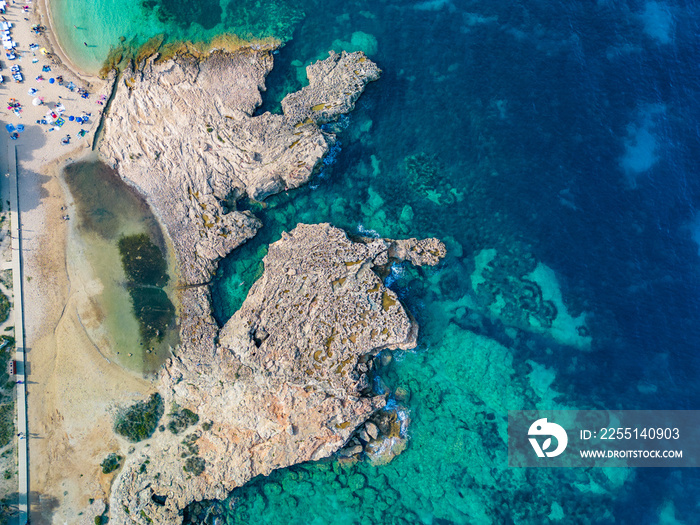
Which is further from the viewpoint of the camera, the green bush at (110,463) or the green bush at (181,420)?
the green bush at (181,420)

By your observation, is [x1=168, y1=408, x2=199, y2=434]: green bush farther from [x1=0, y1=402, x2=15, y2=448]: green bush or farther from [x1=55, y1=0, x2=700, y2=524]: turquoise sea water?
[x1=0, y1=402, x2=15, y2=448]: green bush

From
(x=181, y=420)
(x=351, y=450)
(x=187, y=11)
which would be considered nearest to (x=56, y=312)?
(x=181, y=420)

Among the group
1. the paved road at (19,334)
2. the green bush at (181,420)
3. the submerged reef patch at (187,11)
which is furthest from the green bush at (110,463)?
the submerged reef patch at (187,11)

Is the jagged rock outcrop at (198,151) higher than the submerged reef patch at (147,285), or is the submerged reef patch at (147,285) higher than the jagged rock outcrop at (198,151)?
the jagged rock outcrop at (198,151)

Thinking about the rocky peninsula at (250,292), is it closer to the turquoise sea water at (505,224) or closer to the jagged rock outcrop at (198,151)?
the jagged rock outcrop at (198,151)

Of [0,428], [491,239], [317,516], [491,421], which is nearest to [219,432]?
[317,516]

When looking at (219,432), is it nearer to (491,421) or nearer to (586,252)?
(491,421)
